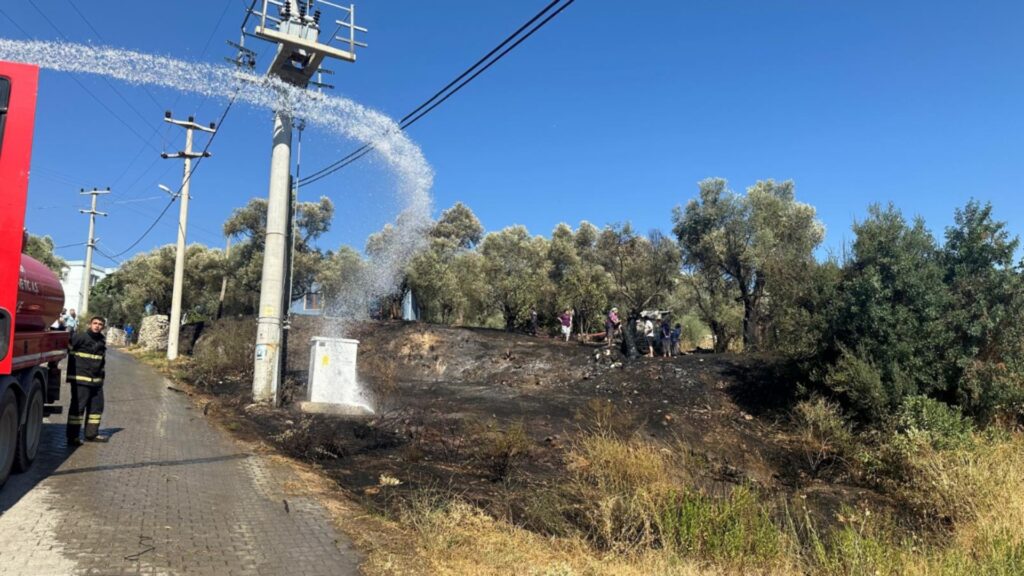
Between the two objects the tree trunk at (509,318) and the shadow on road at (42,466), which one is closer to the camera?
the shadow on road at (42,466)

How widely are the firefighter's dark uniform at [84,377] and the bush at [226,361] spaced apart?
8987 millimetres

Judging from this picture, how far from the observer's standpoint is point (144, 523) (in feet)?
17.7

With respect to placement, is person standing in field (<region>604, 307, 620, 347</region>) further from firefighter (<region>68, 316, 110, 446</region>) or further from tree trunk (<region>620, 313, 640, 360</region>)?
firefighter (<region>68, 316, 110, 446</region>)

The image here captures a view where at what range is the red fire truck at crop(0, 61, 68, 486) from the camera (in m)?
5.41

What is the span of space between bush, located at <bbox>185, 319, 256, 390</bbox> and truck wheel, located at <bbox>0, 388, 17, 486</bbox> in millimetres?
11148

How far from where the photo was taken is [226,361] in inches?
741

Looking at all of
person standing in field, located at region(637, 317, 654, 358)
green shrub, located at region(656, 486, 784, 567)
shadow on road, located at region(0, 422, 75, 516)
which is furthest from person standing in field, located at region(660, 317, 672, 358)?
shadow on road, located at region(0, 422, 75, 516)

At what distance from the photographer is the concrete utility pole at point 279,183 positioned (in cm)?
1417

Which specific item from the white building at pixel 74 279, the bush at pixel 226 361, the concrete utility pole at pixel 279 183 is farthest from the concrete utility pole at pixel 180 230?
the white building at pixel 74 279

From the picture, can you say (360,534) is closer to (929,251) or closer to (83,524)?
(83,524)

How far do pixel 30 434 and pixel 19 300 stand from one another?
5.10ft

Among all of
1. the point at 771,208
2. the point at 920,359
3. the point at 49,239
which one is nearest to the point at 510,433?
the point at 920,359

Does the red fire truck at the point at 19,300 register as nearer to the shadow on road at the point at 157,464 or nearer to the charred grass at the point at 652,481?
the shadow on road at the point at 157,464

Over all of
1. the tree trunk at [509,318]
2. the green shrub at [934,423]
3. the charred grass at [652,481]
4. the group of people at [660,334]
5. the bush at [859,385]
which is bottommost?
the charred grass at [652,481]
